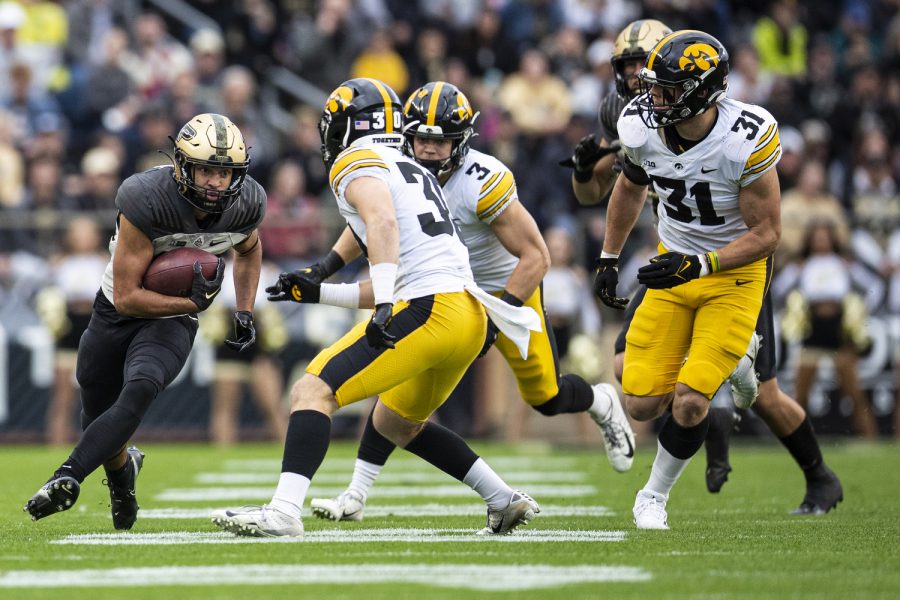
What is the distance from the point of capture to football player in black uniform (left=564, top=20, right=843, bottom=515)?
6.51 meters

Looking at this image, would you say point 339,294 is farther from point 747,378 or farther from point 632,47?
point 632,47

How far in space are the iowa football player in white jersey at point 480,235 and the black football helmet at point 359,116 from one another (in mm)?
311

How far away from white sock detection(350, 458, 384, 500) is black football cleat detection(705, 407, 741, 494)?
1.61m

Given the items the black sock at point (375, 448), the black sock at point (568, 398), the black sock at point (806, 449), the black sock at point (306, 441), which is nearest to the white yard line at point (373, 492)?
the black sock at point (568, 398)

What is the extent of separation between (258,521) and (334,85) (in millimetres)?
8769

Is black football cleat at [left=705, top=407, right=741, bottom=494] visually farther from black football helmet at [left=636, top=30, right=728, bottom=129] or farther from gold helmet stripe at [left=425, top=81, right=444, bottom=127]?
gold helmet stripe at [left=425, top=81, right=444, bottom=127]

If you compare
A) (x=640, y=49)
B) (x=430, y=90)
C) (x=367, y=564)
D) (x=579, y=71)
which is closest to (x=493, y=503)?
(x=367, y=564)

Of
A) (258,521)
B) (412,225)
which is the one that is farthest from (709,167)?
(258,521)

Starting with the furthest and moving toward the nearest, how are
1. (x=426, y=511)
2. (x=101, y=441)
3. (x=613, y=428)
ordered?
(x=613, y=428) → (x=426, y=511) → (x=101, y=441)

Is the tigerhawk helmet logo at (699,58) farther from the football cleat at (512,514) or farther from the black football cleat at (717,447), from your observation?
the black football cleat at (717,447)

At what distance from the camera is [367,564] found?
14.8 feet

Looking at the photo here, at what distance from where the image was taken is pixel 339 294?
18.1 feet

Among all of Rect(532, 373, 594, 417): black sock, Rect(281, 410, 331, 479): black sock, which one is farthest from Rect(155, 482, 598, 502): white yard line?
Rect(281, 410, 331, 479): black sock

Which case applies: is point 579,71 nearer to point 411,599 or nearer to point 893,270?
point 893,270
